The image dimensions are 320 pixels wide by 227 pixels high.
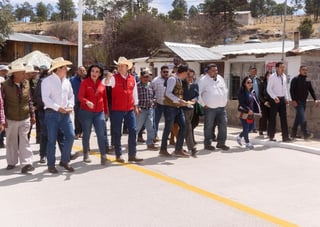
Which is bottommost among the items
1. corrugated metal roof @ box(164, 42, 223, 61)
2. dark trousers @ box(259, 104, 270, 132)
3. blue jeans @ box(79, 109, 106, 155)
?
dark trousers @ box(259, 104, 270, 132)

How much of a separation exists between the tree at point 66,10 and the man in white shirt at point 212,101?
3580 inches

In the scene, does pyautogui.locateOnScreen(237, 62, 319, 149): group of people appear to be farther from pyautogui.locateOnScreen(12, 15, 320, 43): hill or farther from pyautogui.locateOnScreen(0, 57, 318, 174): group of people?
pyautogui.locateOnScreen(12, 15, 320, 43): hill

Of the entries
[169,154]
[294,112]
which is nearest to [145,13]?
[294,112]

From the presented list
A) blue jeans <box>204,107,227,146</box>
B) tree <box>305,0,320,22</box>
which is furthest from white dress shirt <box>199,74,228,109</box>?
tree <box>305,0,320,22</box>

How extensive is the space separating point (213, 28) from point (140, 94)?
1639 inches

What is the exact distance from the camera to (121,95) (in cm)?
824

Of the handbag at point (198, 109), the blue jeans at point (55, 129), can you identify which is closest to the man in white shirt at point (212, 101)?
the handbag at point (198, 109)

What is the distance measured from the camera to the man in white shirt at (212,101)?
9.65 m

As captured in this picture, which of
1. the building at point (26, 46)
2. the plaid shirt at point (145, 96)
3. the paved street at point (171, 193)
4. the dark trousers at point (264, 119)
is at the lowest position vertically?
the paved street at point (171, 193)

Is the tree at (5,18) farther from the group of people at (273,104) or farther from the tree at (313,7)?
the tree at (313,7)

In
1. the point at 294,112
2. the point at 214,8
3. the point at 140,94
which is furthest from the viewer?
the point at 214,8

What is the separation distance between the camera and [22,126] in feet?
25.0

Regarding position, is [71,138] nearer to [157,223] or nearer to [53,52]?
[157,223]

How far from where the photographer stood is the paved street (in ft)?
17.4
